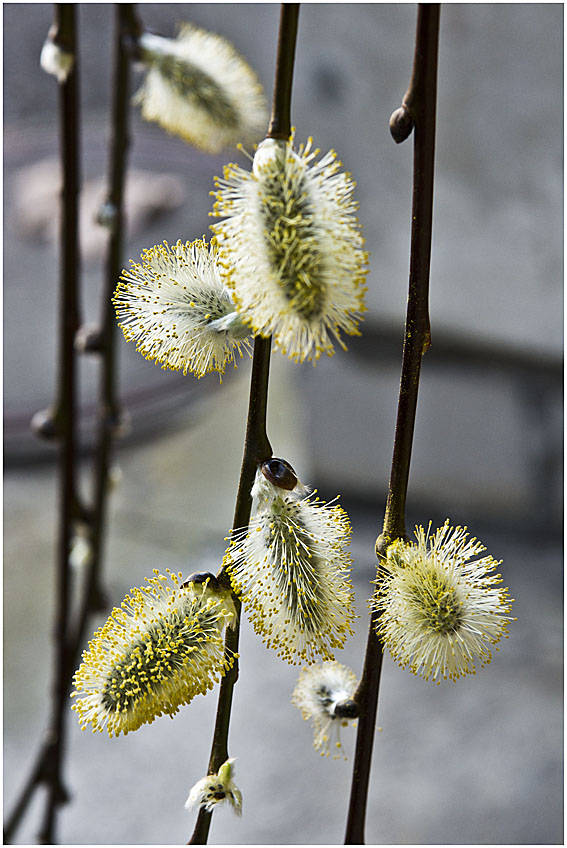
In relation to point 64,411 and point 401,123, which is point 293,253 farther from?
point 64,411

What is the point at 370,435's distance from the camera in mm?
794

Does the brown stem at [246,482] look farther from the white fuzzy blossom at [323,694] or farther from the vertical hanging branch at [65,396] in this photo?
the vertical hanging branch at [65,396]

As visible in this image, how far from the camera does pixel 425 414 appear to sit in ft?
2.52

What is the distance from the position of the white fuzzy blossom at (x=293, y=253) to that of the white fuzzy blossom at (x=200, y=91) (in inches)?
6.6

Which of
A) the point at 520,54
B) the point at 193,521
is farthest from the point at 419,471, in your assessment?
the point at 520,54

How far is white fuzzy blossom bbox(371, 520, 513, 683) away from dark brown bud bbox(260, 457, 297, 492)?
3cm

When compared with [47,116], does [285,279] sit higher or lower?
lower

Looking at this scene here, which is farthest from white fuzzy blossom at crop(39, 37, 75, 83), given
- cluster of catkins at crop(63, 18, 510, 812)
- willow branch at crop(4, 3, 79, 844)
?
cluster of catkins at crop(63, 18, 510, 812)

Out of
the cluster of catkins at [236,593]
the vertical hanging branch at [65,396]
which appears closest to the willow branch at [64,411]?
the vertical hanging branch at [65,396]

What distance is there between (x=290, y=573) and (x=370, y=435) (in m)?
0.62

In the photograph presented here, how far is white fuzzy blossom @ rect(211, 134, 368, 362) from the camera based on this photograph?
153 mm

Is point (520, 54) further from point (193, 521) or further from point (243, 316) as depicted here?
point (243, 316)

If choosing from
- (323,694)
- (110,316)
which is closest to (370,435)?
(110,316)

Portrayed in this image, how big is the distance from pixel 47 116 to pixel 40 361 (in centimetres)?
56
